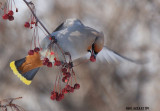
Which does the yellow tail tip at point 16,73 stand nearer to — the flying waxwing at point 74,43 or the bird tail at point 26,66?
the bird tail at point 26,66

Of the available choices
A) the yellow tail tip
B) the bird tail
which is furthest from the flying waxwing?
the yellow tail tip

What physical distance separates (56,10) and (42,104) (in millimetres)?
1880

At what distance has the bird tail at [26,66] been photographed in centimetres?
214

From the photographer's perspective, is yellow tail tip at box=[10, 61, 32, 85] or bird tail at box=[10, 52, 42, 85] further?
yellow tail tip at box=[10, 61, 32, 85]

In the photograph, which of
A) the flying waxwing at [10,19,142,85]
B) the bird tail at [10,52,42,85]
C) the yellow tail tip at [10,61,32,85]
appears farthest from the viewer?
the yellow tail tip at [10,61,32,85]

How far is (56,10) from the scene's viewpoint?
4.85 metres

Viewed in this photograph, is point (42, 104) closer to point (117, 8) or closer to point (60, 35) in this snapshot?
point (117, 8)

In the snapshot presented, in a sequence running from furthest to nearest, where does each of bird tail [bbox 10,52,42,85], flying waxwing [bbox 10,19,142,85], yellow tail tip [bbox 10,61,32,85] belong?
yellow tail tip [bbox 10,61,32,85], bird tail [bbox 10,52,42,85], flying waxwing [bbox 10,19,142,85]

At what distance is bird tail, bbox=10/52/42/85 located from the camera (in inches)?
84.4

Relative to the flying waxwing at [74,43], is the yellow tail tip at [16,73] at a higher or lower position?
lower

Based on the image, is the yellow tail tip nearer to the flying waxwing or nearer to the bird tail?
the bird tail

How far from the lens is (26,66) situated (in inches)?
88.5

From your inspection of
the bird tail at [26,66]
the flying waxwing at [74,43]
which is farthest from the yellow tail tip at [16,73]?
the flying waxwing at [74,43]

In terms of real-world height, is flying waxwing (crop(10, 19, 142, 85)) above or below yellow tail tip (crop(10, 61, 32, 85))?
above
